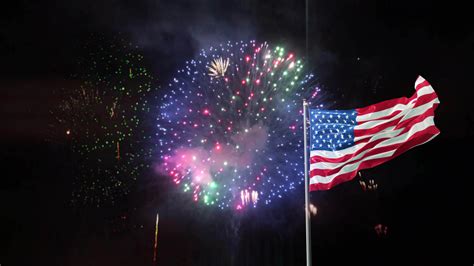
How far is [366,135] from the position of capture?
27.7 feet

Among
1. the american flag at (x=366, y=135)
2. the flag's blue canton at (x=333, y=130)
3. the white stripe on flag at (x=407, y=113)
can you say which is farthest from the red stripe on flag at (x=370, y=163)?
the flag's blue canton at (x=333, y=130)

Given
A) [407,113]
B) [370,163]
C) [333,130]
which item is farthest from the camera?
[333,130]

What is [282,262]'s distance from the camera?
47.2 metres

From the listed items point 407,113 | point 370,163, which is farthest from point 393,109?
point 370,163

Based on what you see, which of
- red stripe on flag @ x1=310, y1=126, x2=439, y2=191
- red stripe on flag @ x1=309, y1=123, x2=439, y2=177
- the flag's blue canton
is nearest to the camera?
red stripe on flag @ x1=309, y1=123, x2=439, y2=177

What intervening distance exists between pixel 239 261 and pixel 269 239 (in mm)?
4755

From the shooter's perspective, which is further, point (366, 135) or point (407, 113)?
point (366, 135)

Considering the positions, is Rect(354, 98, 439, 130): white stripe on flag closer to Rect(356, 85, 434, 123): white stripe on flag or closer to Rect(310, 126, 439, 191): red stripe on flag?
Rect(356, 85, 434, 123): white stripe on flag

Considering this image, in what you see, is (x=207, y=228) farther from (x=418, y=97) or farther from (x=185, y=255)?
(x=418, y=97)

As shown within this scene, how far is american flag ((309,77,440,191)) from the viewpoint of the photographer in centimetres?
798

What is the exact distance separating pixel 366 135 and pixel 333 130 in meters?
Result: 0.72

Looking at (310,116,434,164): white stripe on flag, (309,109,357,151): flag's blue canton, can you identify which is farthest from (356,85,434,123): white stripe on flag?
(310,116,434,164): white stripe on flag

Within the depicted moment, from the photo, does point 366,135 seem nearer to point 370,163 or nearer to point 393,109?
point 370,163

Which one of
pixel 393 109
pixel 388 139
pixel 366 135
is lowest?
pixel 388 139
